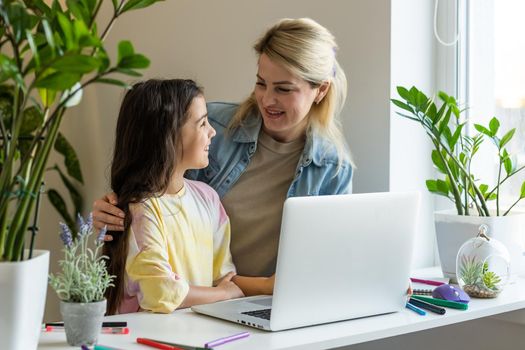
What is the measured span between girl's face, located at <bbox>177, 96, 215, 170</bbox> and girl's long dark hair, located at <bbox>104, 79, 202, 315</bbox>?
2 cm

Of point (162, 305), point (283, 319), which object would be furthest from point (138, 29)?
point (283, 319)

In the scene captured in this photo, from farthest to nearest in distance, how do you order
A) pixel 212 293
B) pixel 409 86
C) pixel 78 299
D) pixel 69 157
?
pixel 69 157 < pixel 409 86 < pixel 212 293 < pixel 78 299

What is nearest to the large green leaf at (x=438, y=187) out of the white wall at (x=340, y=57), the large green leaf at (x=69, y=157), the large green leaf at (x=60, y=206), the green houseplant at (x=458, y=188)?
the green houseplant at (x=458, y=188)

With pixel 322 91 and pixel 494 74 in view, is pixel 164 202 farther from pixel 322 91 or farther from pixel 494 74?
pixel 494 74

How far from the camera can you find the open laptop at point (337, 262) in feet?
5.05

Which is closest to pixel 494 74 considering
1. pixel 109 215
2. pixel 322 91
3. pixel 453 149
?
pixel 453 149

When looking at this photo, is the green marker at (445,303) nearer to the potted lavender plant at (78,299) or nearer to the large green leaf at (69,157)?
the potted lavender plant at (78,299)

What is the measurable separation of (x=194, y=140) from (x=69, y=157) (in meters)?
1.70

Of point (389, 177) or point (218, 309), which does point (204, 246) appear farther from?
point (389, 177)

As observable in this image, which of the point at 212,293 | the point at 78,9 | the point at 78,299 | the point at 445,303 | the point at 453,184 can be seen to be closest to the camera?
the point at 78,9

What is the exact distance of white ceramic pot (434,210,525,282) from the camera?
205 cm

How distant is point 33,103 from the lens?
1251mm

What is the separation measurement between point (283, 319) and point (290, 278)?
3.0 inches

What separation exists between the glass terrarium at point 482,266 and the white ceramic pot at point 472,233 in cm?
10
